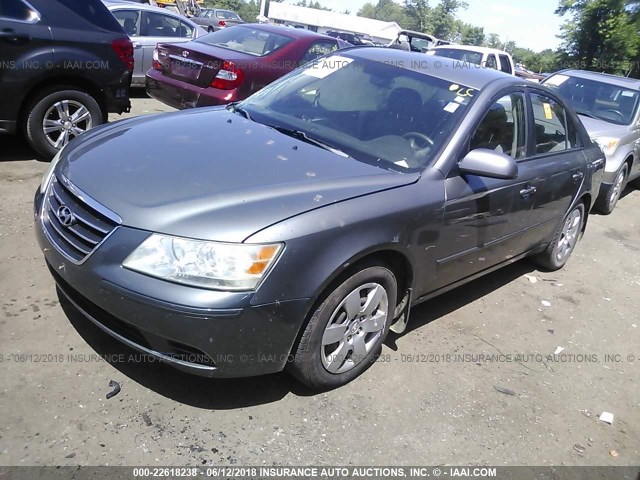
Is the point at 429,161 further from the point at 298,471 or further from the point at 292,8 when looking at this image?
the point at 292,8

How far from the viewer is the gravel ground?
247cm

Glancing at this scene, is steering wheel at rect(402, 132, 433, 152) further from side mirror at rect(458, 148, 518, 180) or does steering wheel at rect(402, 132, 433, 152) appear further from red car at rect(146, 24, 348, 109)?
red car at rect(146, 24, 348, 109)

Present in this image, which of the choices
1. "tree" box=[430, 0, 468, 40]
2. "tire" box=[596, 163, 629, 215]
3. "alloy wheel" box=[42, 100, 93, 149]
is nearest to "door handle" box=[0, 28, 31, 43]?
"alloy wheel" box=[42, 100, 93, 149]

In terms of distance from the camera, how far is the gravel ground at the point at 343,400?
8.12ft

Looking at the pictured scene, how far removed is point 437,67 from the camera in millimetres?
3824

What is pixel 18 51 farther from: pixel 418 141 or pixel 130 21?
pixel 130 21

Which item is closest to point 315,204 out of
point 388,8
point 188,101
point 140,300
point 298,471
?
point 140,300

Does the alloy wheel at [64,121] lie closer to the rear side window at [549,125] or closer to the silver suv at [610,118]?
the rear side window at [549,125]

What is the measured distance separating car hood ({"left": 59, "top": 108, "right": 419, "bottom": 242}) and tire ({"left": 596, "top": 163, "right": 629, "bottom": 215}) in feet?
18.0

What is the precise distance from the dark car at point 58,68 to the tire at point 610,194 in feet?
20.4

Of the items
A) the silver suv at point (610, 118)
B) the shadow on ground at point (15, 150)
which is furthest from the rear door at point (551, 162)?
the shadow on ground at point (15, 150)

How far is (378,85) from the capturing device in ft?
12.0

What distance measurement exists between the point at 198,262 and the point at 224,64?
497 centimetres

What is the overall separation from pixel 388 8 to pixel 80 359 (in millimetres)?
182789
